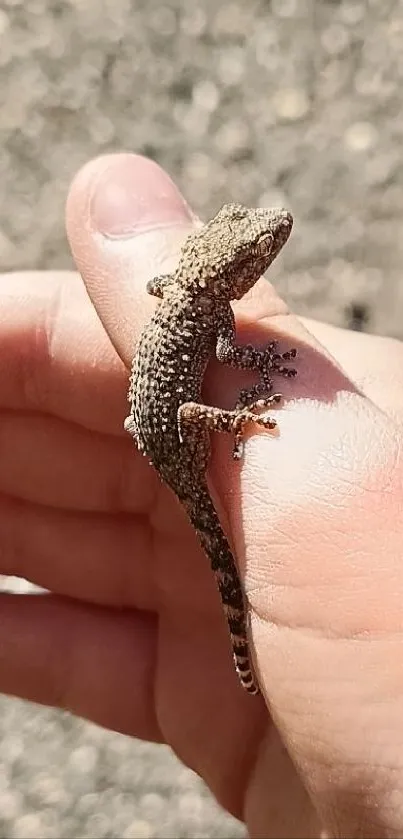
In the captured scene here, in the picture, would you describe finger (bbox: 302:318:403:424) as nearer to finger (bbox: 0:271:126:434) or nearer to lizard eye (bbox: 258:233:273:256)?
lizard eye (bbox: 258:233:273:256)

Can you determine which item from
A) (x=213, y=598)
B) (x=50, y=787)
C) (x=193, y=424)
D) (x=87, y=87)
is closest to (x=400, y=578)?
(x=193, y=424)

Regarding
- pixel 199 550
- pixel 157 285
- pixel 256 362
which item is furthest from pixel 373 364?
pixel 199 550

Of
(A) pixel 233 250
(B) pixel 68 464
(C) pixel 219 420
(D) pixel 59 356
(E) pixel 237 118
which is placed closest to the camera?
(C) pixel 219 420

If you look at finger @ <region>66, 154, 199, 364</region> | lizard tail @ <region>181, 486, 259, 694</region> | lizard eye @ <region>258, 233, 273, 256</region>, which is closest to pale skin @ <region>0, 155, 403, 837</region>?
finger @ <region>66, 154, 199, 364</region>

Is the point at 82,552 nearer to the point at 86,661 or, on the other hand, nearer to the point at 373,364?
the point at 86,661

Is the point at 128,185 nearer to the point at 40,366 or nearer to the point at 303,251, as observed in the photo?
the point at 40,366

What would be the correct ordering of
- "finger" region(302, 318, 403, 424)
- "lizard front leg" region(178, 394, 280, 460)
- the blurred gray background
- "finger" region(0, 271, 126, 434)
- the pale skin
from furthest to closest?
the blurred gray background < "finger" region(0, 271, 126, 434) < "finger" region(302, 318, 403, 424) < "lizard front leg" region(178, 394, 280, 460) < the pale skin

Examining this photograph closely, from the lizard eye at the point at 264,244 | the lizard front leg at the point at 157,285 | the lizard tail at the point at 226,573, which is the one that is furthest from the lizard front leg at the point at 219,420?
the lizard eye at the point at 264,244
